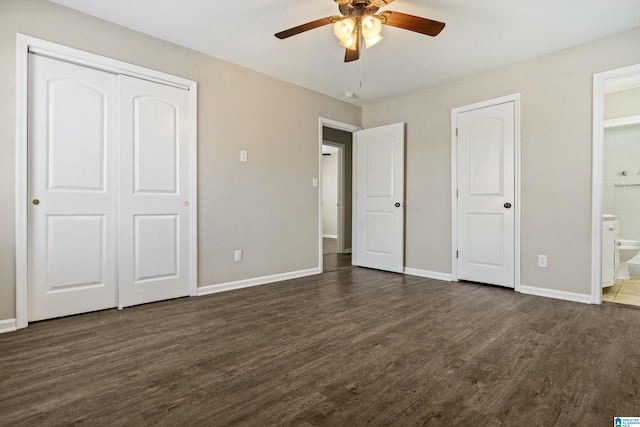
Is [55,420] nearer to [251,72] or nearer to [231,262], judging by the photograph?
[231,262]

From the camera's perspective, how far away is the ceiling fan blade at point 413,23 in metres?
2.14

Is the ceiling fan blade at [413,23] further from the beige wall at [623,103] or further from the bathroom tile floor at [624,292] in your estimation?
the beige wall at [623,103]

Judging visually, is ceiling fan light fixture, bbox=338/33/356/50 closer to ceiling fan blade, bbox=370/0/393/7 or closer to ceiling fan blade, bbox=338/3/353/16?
ceiling fan blade, bbox=338/3/353/16

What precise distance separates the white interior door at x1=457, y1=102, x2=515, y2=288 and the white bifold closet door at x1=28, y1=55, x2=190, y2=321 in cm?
317

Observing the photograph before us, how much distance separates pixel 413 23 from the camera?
221 cm

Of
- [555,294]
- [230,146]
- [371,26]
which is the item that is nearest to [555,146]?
[555,294]

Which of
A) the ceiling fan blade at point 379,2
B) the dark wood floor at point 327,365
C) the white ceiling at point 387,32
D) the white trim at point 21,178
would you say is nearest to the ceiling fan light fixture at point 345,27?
the ceiling fan blade at point 379,2

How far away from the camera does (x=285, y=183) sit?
13.5ft

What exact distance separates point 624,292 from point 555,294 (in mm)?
920

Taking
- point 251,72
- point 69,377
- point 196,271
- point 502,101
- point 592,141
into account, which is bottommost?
point 69,377

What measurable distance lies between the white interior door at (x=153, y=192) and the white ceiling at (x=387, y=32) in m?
0.62

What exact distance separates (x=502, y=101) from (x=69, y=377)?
440 centimetres

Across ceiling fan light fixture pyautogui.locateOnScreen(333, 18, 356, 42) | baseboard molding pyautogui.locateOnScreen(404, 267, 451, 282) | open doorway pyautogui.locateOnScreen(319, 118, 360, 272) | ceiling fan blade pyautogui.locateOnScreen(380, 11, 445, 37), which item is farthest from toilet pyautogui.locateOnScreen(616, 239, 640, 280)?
ceiling fan light fixture pyautogui.locateOnScreen(333, 18, 356, 42)

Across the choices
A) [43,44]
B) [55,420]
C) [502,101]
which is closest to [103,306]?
[55,420]
